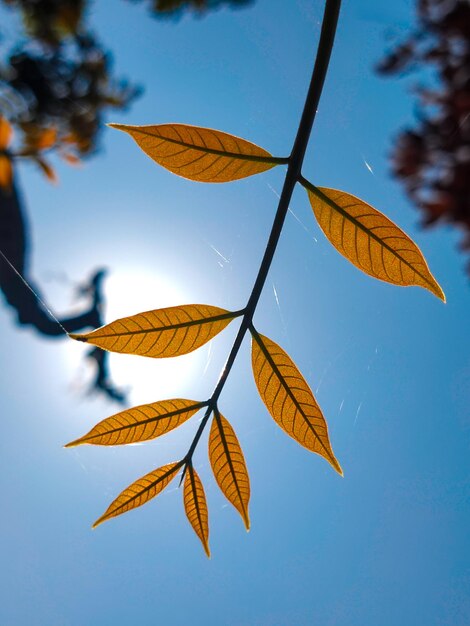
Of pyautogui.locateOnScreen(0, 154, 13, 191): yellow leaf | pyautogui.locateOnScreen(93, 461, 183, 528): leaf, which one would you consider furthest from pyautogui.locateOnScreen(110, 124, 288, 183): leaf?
pyautogui.locateOnScreen(93, 461, 183, 528): leaf

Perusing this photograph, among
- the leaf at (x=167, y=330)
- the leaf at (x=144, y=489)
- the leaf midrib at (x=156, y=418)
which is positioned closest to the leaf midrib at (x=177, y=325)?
the leaf at (x=167, y=330)

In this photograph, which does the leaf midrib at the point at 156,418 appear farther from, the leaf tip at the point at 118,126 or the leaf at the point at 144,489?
the leaf tip at the point at 118,126

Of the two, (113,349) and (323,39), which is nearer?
(323,39)

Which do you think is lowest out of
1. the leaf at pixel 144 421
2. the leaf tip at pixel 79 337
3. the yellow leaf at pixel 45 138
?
the leaf at pixel 144 421

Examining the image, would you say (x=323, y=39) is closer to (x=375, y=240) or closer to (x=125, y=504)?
(x=375, y=240)

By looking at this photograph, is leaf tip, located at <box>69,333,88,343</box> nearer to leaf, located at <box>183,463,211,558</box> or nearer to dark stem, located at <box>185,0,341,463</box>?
dark stem, located at <box>185,0,341,463</box>

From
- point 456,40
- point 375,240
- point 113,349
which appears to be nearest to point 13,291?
point 113,349

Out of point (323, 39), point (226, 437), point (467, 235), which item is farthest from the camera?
point (226, 437)
